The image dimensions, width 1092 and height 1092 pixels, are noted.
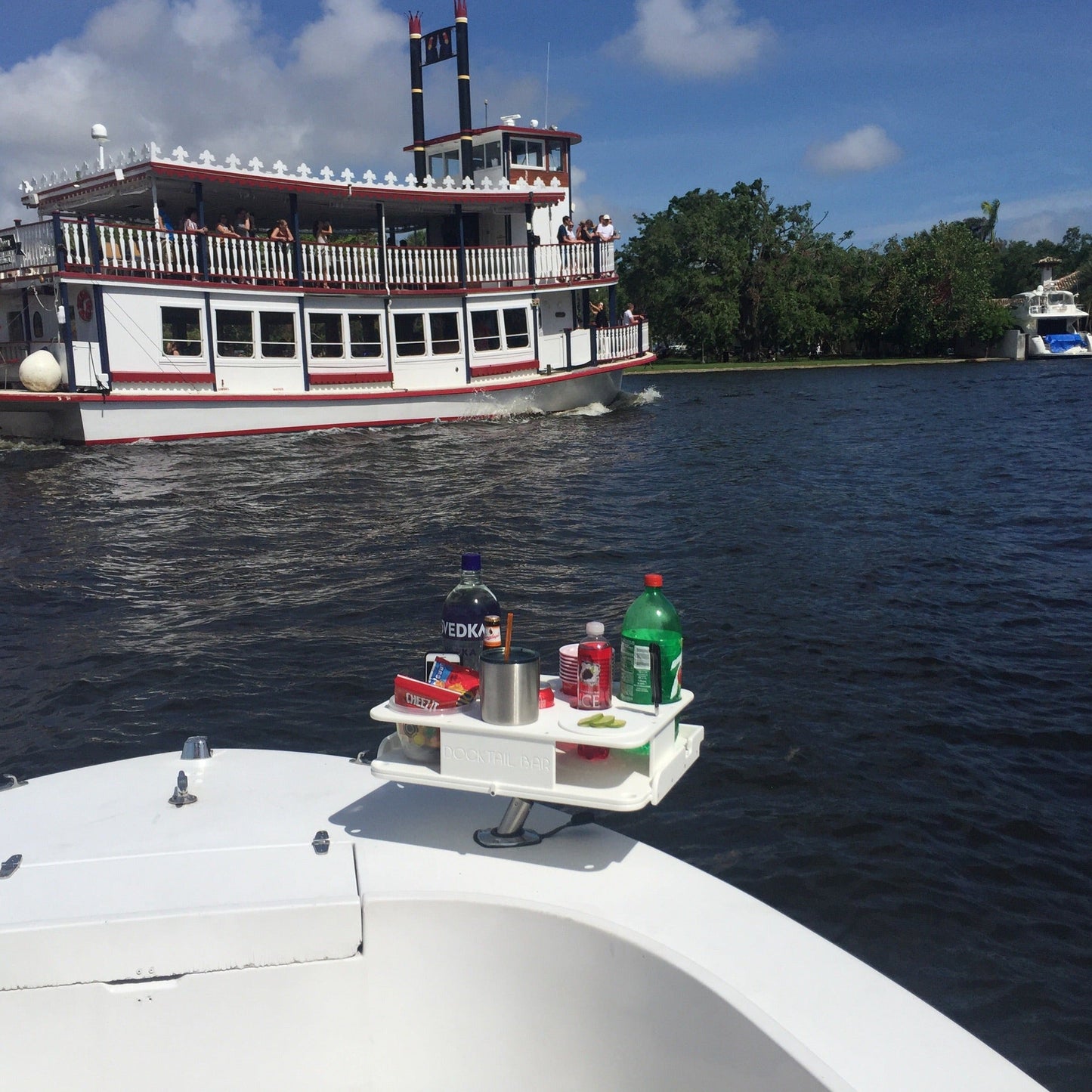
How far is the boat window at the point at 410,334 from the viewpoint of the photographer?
20500 millimetres

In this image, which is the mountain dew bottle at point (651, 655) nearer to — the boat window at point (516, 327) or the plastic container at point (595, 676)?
the plastic container at point (595, 676)

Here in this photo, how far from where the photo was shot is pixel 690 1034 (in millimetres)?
2109

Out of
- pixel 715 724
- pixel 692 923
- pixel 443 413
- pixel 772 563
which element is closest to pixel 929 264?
pixel 443 413

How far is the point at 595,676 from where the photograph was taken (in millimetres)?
2643

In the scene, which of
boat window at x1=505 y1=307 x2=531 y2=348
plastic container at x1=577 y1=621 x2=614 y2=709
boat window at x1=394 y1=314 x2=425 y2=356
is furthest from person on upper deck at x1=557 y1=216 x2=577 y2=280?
plastic container at x1=577 y1=621 x2=614 y2=709

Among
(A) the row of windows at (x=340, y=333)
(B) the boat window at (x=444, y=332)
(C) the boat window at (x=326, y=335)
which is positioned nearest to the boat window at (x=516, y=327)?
(A) the row of windows at (x=340, y=333)

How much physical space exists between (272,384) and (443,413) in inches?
144

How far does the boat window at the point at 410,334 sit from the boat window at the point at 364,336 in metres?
0.40

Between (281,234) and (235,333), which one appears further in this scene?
(281,234)

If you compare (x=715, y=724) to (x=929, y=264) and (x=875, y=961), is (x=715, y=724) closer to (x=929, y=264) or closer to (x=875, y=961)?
(x=875, y=961)

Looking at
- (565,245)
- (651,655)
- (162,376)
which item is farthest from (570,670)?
(565,245)

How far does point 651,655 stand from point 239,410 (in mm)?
16647

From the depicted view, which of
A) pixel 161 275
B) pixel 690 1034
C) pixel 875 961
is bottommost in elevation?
pixel 875 961

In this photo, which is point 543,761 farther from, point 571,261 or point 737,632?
point 571,261
